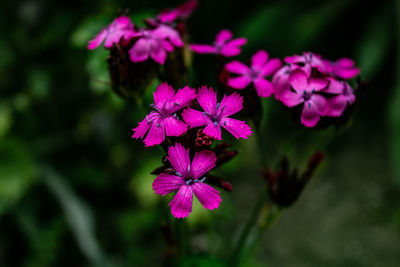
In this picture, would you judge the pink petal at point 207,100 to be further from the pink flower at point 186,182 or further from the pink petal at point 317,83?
the pink petal at point 317,83

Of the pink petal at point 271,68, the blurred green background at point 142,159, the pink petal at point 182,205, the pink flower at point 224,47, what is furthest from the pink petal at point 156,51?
the blurred green background at point 142,159

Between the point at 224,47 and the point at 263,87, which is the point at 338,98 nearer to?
the point at 263,87

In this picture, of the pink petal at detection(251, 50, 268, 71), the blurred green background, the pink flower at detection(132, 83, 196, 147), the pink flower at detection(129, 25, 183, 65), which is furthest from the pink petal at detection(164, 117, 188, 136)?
the blurred green background

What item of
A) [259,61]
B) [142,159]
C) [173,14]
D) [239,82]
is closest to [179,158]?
A: [239,82]

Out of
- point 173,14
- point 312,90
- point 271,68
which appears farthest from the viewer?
point 173,14

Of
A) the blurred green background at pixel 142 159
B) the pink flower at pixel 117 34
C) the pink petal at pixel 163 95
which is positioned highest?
the pink flower at pixel 117 34

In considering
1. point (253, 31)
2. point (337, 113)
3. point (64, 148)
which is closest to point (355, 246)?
point (253, 31)
